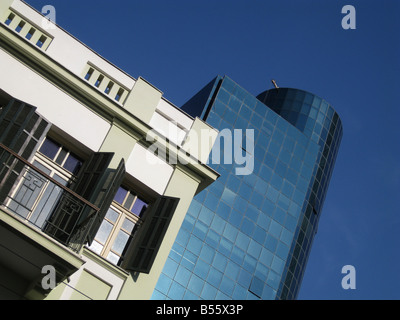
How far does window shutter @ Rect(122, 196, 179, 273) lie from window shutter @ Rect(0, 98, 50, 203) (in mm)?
2782

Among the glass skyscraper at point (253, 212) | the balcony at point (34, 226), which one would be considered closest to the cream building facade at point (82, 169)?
the balcony at point (34, 226)

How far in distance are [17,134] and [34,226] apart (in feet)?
5.52

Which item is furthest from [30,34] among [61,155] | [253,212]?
[253,212]

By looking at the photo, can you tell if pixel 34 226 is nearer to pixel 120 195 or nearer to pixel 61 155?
pixel 61 155

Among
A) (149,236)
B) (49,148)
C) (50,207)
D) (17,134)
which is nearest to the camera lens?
(17,134)

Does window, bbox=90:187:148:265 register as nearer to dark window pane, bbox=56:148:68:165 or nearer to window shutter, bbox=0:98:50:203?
dark window pane, bbox=56:148:68:165

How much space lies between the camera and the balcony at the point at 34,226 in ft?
28.9

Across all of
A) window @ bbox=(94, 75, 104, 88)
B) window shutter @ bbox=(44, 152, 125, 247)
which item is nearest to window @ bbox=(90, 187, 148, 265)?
window shutter @ bbox=(44, 152, 125, 247)

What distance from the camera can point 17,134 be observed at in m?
9.58

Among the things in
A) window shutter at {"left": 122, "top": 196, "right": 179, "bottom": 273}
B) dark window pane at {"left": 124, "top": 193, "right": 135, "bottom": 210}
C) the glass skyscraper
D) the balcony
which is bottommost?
the balcony

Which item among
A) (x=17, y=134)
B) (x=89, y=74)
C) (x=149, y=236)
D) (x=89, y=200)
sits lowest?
(x=89, y=200)

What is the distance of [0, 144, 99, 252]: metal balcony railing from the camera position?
9.48 meters

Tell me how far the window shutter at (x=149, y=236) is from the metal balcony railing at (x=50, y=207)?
146cm

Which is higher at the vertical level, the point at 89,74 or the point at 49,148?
the point at 89,74
